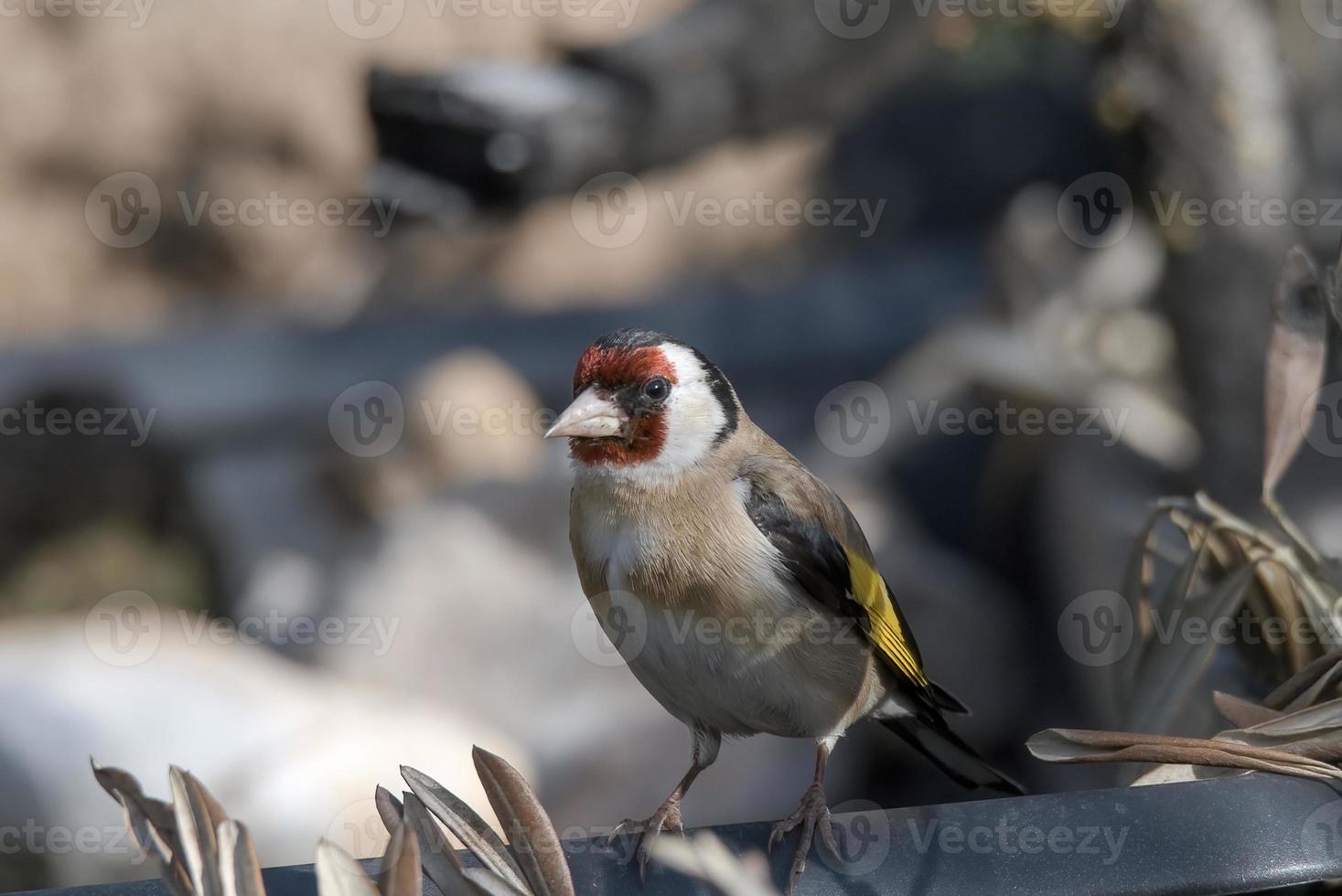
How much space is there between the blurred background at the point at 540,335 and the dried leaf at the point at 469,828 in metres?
1.48

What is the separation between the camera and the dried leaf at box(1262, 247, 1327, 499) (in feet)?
4.46

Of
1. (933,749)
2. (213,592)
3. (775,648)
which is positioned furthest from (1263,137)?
(213,592)

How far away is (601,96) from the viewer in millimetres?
2570

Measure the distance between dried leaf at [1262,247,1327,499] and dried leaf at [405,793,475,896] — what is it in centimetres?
91

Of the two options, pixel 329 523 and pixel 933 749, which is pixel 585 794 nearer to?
pixel 329 523

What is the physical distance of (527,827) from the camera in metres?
1.06

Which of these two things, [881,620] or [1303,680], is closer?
[1303,680]

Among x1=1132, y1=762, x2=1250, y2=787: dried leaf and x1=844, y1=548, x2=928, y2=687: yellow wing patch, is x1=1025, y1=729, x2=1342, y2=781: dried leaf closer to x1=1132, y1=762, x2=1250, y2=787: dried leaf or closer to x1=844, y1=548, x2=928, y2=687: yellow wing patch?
x1=1132, y1=762, x2=1250, y2=787: dried leaf

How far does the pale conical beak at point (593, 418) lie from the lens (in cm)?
153

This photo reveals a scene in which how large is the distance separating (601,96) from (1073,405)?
1752 millimetres

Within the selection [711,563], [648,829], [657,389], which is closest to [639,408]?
[657,389]

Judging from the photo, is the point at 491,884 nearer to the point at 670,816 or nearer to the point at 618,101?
the point at 670,816

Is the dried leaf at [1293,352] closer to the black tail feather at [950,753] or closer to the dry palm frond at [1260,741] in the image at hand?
the dry palm frond at [1260,741]

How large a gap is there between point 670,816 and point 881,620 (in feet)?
1.18
